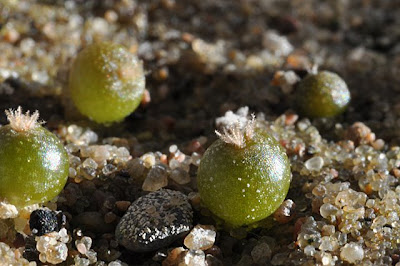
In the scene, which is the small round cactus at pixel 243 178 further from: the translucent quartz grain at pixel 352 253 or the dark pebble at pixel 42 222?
the dark pebble at pixel 42 222

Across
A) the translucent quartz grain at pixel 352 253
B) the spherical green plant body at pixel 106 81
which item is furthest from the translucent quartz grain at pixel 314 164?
the spherical green plant body at pixel 106 81

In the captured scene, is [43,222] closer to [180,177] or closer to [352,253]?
[180,177]

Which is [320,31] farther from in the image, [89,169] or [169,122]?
A: [89,169]

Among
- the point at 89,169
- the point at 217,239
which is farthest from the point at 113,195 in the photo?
the point at 217,239

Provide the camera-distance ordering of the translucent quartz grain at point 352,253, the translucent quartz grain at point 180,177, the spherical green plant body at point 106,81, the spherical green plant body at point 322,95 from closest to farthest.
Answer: the translucent quartz grain at point 352,253
the translucent quartz grain at point 180,177
the spherical green plant body at point 106,81
the spherical green plant body at point 322,95

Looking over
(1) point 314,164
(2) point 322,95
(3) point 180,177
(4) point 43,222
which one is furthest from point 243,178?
(2) point 322,95
